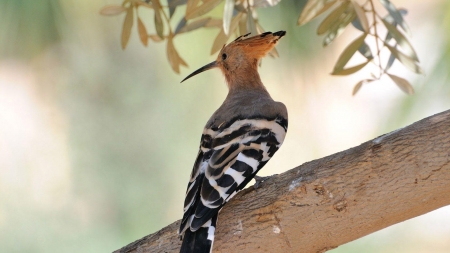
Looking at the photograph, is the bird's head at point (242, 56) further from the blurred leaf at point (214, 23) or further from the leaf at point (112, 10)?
the leaf at point (112, 10)

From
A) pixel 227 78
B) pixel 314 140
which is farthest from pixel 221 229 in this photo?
pixel 314 140

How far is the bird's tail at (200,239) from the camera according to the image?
1443 mm

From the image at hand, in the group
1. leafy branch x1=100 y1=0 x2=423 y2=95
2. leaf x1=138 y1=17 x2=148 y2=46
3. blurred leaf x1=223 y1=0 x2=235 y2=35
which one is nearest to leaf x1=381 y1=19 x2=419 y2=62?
leafy branch x1=100 y1=0 x2=423 y2=95

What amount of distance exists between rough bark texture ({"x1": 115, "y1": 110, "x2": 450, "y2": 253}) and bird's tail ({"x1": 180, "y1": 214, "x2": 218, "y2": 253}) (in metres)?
0.05

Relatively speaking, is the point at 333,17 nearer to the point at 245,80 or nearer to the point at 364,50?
the point at 364,50

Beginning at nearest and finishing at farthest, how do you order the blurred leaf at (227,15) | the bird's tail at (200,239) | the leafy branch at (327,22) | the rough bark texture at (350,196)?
the rough bark texture at (350,196) < the bird's tail at (200,239) < the blurred leaf at (227,15) < the leafy branch at (327,22)

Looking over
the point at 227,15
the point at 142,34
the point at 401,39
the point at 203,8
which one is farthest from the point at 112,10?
the point at 401,39

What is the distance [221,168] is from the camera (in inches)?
63.2

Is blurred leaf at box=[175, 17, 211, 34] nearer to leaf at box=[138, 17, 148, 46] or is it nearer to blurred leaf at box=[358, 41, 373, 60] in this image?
leaf at box=[138, 17, 148, 46]

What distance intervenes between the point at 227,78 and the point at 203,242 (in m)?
0.97

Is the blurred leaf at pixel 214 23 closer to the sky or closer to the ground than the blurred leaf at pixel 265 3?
closer to the sky

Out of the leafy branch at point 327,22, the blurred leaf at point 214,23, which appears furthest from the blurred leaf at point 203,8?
the blurred leaf at point 214,23

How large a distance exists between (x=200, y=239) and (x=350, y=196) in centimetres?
36

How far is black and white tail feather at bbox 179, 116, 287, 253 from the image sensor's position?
4.84 ft
